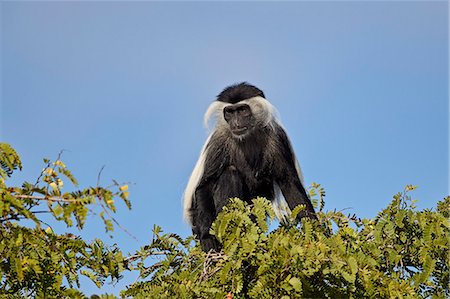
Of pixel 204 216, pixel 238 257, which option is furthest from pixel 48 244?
pixel 204 216

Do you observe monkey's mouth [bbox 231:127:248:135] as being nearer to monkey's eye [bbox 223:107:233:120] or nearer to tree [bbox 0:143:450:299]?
monkey's eye [bbox 223:107:233:120]

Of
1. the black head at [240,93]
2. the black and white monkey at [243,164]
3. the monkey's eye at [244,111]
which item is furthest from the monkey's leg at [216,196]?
the black head at [240,93]

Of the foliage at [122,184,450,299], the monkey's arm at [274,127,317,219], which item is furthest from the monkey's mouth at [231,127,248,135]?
the foliage at [122,184,450,299]

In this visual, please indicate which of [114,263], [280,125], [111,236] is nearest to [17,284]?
[114,263]

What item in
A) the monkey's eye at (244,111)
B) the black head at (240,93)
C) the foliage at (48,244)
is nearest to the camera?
the foliage at (48,244)

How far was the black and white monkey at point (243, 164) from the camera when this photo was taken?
6301 mm

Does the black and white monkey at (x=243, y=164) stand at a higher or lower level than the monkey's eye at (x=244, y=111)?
lower

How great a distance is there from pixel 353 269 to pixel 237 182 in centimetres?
320

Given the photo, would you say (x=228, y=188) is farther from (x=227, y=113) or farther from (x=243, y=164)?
(x=227, y=113)

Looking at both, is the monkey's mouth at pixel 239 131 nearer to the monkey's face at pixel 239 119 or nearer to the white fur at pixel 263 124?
the monkey's face at pixel 239 119

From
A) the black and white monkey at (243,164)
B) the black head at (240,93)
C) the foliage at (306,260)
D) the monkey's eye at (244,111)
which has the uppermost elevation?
the black head at (240,93)

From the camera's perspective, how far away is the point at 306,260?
3131 mm

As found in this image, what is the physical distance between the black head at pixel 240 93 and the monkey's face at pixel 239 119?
108mm

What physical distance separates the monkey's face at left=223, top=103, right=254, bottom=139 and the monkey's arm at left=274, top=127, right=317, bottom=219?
35 centimetres
